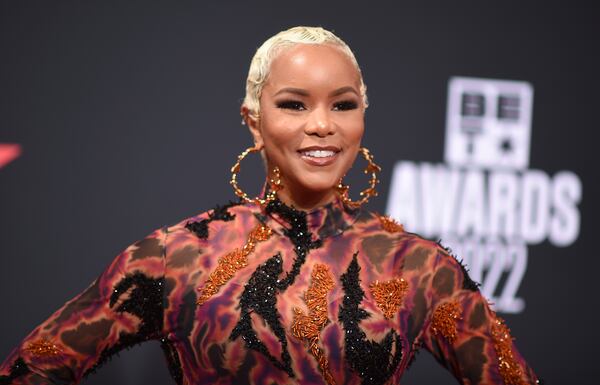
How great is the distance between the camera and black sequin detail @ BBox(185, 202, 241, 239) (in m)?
1.58

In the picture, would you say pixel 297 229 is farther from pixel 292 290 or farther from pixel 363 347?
pixel 363 347

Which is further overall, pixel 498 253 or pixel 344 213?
pixel 498 253

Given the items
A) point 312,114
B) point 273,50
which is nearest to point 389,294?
point 312,114

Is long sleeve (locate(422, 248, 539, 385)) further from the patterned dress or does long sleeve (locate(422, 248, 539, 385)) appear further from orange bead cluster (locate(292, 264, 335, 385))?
orange bead cluster (locate(292, 264, 335, 385))

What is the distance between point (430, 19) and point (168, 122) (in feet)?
2.75

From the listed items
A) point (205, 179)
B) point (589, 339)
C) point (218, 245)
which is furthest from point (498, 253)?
point (218, 245)

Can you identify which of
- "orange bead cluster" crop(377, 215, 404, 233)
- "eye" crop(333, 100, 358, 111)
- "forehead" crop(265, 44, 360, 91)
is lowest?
"orange bead cluster" crop(377, 215, 404, 233)

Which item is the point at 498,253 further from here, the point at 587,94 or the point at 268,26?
the point at 268,26

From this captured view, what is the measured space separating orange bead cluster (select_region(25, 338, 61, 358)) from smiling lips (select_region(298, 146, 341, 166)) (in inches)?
20.3

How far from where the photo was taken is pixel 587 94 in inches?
114

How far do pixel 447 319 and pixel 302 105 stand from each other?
0.44 meters

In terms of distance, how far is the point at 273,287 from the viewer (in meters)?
1.53

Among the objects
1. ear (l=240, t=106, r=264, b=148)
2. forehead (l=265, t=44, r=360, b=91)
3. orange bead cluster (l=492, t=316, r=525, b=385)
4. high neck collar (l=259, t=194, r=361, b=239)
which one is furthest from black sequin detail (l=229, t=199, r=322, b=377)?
orange bead cluster (l=492, t=316, r=525, b=385)

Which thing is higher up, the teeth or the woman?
the teeth
